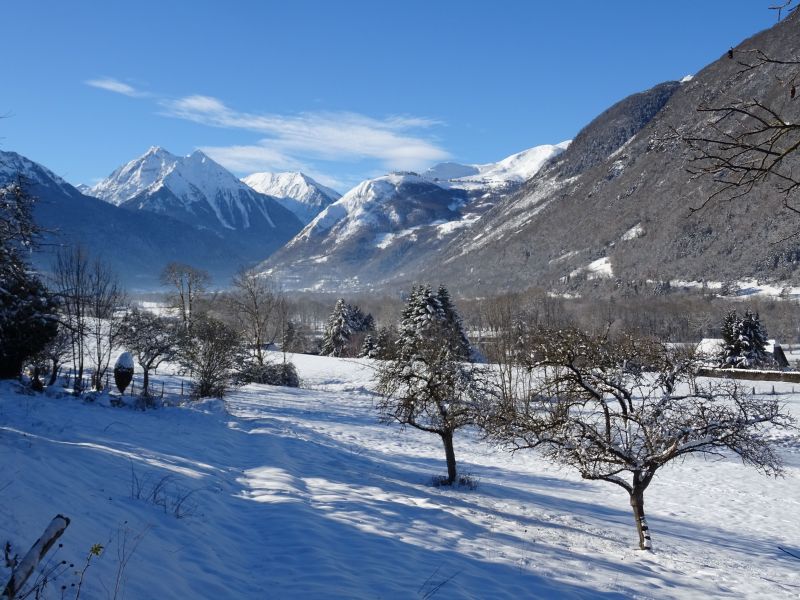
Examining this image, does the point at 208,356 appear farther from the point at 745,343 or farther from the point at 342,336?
the point at 745,343

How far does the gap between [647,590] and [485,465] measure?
12.3m

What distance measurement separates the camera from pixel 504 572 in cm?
813

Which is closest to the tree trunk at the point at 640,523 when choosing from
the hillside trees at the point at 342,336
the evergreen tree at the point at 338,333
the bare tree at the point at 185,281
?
the bare tree at the point at 185,281

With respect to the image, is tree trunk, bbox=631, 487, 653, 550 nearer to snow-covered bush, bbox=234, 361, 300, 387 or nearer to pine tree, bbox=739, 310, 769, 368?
snow-covered bush, bbox=234, 361, 300, 387

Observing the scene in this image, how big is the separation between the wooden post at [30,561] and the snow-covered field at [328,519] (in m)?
2.29

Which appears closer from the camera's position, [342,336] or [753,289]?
[342,336]

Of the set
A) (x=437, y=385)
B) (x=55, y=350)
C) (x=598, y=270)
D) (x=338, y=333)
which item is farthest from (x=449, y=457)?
(x=598, y=270)

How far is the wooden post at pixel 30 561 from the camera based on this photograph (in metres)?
2.63

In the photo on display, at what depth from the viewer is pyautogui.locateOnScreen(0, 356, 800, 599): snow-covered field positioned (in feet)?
20.9

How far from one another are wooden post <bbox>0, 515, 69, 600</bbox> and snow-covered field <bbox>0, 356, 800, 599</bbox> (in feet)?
7.51

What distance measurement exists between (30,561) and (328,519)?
7.15 m

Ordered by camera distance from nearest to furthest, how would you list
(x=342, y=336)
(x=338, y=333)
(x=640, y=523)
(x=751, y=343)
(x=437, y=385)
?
(x=640, y=523) < (x=437, y=385) < (x=751, y=343) < (x=338, y=333) < (x=342, y=336)

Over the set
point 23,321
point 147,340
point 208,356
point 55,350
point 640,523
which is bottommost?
point 640,523

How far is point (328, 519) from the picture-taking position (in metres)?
9.28
